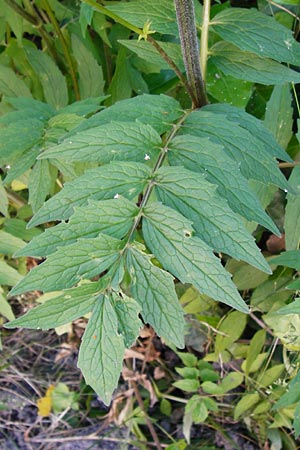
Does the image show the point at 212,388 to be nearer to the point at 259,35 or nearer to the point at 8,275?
the point at 8,275

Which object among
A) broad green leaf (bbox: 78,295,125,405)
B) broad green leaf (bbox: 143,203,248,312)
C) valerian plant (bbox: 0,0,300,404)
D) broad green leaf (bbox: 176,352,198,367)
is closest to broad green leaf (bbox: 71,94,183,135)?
valerian plant (bbox: 0,0,300,404)

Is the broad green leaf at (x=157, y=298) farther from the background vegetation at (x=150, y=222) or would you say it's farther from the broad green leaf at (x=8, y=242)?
the broad green leaf at (x=8, y=242)

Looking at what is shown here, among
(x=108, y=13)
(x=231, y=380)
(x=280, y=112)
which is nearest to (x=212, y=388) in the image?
(x=231, y=380)

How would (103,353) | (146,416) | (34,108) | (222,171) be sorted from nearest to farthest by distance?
(103,353) < (222,171) < (34,108) < (146,416)

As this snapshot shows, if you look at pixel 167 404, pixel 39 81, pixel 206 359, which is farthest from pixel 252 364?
pixel 39 81

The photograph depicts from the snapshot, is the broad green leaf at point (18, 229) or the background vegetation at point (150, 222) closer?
the background vegetation at point (150, 222)

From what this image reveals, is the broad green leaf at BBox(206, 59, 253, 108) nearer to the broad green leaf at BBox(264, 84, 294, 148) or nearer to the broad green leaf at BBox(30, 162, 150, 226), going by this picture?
the broad green leaf at BBox(264, 84, 294, 148)

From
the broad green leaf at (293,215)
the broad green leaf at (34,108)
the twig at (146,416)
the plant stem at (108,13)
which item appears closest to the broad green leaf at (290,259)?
the broad green leaf at (293,215)
